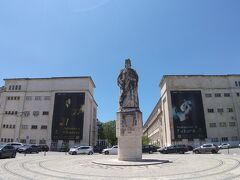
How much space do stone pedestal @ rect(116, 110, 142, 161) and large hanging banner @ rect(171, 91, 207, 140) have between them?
43.2 m

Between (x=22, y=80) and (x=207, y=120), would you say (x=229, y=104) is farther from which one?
(x=22, y=80)

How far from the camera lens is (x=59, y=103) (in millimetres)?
61375

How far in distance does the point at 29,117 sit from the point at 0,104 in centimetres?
1088

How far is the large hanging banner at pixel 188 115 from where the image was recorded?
56.0 m

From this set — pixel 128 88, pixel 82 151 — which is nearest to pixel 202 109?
pixel 82 151

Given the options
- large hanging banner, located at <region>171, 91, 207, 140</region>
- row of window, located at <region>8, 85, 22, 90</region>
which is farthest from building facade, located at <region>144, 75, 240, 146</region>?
row of window, located at <region>8, 85, 22, 90</region>

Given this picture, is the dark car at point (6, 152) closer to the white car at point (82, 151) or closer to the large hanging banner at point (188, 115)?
the white car at point (82, 151)

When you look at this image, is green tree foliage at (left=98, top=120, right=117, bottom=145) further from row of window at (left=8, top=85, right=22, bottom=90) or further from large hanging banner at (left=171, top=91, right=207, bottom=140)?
row of window at (left=8, top=85, right=22, bottom=90)

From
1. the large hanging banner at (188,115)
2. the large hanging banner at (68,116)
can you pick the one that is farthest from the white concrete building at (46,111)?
the large hanging banner at (188,115)

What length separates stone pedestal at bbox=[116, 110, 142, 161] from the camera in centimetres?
1556

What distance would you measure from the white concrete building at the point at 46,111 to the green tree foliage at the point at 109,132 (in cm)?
2395

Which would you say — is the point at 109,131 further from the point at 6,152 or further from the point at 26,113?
the point at 6,152

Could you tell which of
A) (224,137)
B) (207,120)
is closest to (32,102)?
(207,120)

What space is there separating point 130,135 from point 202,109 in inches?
1865
